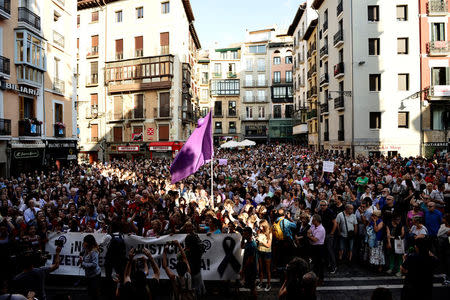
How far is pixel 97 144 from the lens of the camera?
3453cm

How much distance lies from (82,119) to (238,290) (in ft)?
112

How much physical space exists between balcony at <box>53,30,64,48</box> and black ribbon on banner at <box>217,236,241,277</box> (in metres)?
23.9

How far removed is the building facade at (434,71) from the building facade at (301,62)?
1689cm

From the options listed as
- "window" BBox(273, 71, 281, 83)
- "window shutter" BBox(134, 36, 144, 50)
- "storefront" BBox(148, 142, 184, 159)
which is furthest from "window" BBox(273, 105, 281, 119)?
"window shutter" BBox(134, 36, 144, 50)

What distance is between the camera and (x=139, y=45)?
3294 centimetres

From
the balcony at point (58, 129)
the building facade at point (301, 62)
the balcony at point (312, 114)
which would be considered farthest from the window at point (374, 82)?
the balcony at point (58, 129)

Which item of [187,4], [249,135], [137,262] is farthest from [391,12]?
[249,135]

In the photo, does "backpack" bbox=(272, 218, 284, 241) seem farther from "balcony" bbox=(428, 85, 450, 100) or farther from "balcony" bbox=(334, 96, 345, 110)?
"balcony" bbox=(428, 85, 450, 100)

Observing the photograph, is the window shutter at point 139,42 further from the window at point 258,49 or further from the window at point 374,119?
the window at point 258,49

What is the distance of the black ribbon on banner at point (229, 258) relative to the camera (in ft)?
21.2

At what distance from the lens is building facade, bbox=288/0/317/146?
135 feet

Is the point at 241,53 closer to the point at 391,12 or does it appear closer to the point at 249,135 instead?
the point at 249,135

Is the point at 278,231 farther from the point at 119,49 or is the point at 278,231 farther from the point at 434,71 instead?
the point at 119,49

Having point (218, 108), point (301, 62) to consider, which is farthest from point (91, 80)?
point (218, 108)
